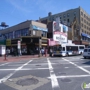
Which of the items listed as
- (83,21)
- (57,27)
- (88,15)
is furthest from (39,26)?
(88,15)

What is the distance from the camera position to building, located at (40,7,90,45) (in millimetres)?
54856

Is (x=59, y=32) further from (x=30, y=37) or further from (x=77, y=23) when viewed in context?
(x=77, y=23)

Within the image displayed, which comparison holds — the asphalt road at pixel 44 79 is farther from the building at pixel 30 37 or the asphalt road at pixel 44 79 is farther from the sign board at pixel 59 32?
the sign board at pixel 59 32

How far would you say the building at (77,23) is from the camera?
5486 cm

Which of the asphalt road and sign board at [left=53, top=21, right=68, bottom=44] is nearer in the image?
the asphalt road

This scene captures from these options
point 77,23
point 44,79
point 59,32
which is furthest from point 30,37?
point 77,23

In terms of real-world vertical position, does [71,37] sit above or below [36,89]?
above

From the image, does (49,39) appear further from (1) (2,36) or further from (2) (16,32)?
(1) (2,36)

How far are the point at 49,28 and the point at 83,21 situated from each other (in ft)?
118

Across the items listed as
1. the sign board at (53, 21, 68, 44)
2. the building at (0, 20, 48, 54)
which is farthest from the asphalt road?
the sign board at (53, 21, 68, 44)

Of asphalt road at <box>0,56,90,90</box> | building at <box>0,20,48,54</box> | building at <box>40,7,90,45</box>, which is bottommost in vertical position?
asphalt road at <box>0,56,90,90</box>

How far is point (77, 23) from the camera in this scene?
57.3m

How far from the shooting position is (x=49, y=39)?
38312mm

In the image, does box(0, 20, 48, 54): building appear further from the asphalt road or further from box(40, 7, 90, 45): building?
the asphalt road
